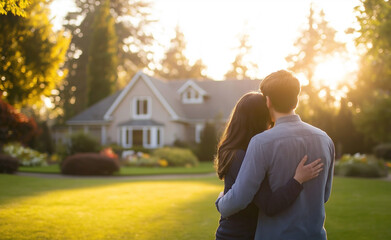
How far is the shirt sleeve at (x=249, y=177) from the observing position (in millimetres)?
2539

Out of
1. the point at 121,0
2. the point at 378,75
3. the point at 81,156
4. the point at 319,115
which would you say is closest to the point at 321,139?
the point at 378,75

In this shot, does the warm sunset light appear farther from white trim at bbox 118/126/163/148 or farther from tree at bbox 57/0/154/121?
tree at bbox 57/0/154/121

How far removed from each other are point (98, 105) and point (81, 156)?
747 inches

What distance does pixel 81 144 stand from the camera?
23.9 m

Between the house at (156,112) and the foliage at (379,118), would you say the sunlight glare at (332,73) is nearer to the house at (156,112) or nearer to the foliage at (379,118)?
the house at (156,112)

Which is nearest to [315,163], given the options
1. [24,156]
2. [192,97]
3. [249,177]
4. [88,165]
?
[249,177]

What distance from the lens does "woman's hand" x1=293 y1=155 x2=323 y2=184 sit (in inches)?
100

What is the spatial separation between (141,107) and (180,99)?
4388 mm

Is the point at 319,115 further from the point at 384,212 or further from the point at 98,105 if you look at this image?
the point at 98,105

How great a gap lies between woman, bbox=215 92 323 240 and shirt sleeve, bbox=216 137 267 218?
0.33 ft

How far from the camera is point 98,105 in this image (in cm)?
3697

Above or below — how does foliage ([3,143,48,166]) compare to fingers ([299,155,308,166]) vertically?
below

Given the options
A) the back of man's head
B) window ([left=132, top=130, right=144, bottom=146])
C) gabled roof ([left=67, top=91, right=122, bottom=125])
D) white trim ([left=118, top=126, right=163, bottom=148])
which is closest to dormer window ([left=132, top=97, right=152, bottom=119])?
white trim ([left=118, top=126, right=163, bottom=148])

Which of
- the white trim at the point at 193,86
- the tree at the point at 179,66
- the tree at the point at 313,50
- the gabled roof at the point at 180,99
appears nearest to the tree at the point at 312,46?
the tree at the point at 313,50
